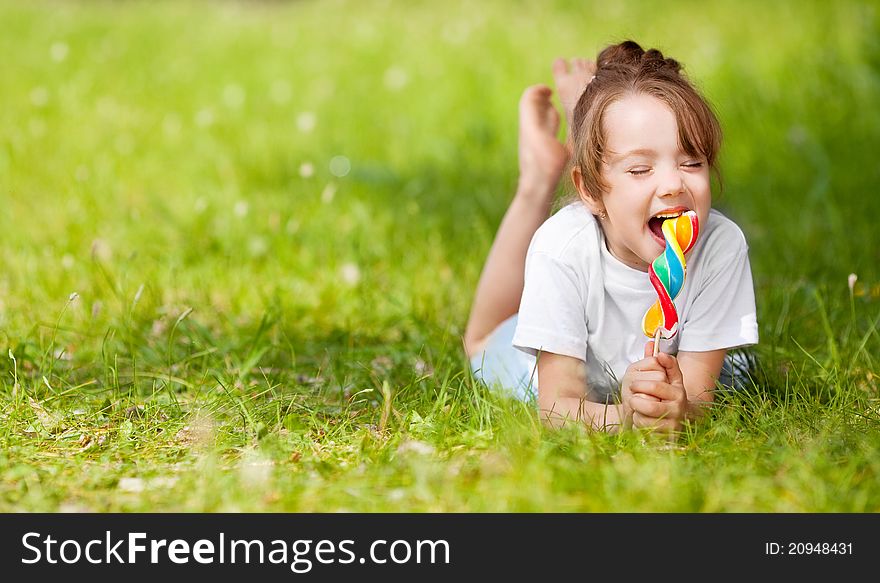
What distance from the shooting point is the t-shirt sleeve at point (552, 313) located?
2195mm

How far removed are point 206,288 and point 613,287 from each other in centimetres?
145

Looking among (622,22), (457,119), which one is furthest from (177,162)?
(622,22)

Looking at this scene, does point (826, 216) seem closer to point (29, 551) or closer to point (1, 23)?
point (29, 551)

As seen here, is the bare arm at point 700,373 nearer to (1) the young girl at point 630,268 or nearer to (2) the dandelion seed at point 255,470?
(1) the young girl at point 630,268

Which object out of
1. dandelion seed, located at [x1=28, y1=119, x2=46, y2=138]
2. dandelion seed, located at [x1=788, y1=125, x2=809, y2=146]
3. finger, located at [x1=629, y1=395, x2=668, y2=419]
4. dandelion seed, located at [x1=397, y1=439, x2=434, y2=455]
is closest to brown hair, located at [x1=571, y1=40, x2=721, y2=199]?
finger, located at [x1=629, y1=395, x2=668, y2=419]

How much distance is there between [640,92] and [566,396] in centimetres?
61

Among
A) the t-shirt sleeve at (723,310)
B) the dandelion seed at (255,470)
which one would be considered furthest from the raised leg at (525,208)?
the dandelion seed at (255,470)

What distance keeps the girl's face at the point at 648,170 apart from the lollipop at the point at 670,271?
35 millimetres

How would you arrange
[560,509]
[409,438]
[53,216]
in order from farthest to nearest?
1. [53,216]
2. [409,438]
3. [560,509]

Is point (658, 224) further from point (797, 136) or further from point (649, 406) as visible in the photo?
point (797, 136)

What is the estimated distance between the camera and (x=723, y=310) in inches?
88.0

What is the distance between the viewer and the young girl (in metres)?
2.06

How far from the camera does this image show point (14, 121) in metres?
4.99

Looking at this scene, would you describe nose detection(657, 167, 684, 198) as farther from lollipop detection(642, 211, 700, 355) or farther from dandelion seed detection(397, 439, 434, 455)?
dandelion seed detection(397, 439, 434, 455)
